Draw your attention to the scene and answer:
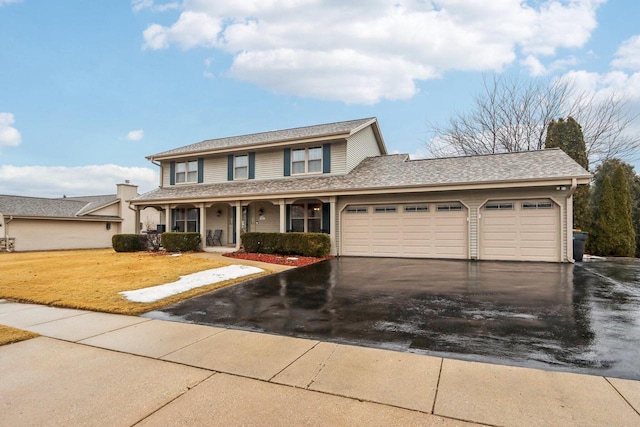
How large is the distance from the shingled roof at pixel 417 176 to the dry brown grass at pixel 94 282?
535 cm

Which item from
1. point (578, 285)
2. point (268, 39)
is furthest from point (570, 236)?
point (268, 39)

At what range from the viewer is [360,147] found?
53.9 ft

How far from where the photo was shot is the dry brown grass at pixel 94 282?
20.0ft

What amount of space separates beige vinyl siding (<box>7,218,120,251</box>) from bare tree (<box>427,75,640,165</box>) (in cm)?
2677

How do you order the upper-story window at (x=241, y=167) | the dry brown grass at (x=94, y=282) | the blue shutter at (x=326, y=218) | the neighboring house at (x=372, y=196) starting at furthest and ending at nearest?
the upper-story window at (x=241, y=167) < the blue shutter at (x=326, y=218) < the neighboring house at (x=372, y=196) < the dry brown grass at (x=94, y=282)

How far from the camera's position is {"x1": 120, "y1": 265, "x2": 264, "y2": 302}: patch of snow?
21.7 feet

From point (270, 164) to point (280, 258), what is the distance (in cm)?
584

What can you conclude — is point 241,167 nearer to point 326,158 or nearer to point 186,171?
point 186,171

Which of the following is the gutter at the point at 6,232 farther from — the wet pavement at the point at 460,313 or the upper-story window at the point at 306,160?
the wet pavement at the point at 460,313

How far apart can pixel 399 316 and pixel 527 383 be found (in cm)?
228

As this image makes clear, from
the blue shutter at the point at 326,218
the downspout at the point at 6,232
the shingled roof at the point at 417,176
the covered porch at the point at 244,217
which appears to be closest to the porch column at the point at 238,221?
the covered porch at the point at 244,217

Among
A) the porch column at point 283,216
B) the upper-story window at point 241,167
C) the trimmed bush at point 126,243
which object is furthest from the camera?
the upper-story window at point 241,167

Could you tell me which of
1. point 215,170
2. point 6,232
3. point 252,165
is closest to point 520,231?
point 252,165

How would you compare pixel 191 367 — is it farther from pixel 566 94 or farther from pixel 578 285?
pixel 566 94
